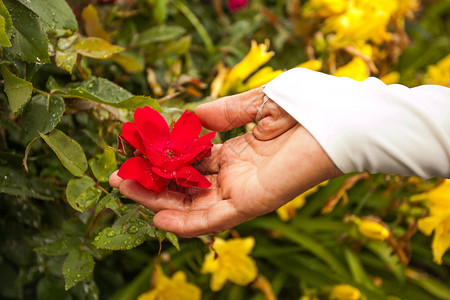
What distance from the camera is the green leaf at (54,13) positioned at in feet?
1.82

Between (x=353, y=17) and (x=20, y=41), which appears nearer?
(x=20, y=41)

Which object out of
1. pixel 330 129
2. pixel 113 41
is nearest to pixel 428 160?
pixel 330 129

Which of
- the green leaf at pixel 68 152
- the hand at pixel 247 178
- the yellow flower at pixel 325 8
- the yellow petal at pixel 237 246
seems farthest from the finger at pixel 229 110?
the yellow flower at pixel 325 8

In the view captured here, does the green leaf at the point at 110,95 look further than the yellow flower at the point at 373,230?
No

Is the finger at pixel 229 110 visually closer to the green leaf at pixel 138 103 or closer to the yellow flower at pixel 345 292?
the green leaf at pixel 138 103

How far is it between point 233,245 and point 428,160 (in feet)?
1.71

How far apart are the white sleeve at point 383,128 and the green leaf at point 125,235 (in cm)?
29

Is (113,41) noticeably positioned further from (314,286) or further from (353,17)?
(314,286)

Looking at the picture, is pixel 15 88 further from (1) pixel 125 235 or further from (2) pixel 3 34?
(1) pixel 125 235

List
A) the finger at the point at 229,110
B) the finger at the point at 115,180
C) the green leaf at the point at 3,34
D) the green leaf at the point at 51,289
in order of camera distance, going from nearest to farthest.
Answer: the green leaf at the point at 3,34 → the finger at the point at 115,180 → the finger at the point at 229,110 → the green leaf at the point at 51,289

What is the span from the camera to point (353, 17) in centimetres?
106

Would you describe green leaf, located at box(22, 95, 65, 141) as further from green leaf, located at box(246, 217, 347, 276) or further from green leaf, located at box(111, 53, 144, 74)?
green leaf, located at box(246, 217, 347, 276)

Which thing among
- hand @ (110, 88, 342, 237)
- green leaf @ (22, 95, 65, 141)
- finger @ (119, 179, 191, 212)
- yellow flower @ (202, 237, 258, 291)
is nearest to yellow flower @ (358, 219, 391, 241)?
yellow flower @ (202, 237, 258, 291)

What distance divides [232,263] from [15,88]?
2.21 feet
